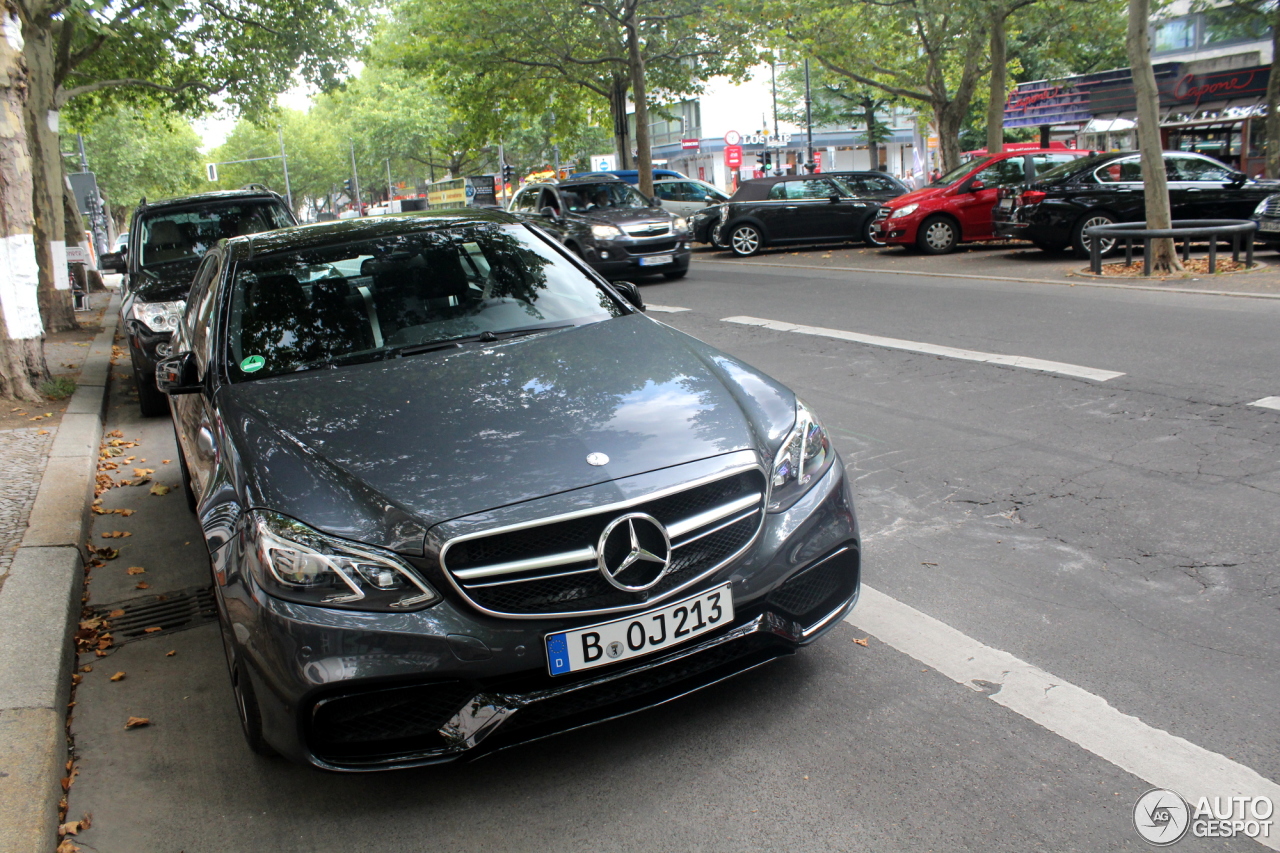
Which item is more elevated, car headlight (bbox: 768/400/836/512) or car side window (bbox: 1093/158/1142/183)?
car side window (bbox: 1093/158/1142/183)

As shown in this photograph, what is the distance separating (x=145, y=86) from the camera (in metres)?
22.8

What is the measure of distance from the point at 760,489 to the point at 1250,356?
6.45 meters

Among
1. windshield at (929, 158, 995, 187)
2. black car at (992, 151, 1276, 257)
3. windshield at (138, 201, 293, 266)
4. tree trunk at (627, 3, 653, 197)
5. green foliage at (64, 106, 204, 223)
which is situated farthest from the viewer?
green foliage at (64, 106, 204, 223)

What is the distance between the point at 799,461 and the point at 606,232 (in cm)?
1426

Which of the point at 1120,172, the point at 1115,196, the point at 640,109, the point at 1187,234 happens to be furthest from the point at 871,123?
the point at 1187,234

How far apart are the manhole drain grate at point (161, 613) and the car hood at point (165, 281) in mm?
4203

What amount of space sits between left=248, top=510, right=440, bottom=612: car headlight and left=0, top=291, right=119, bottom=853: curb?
3.18ft

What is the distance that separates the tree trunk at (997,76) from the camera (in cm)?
1941

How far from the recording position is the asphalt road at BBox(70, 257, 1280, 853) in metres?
2.80

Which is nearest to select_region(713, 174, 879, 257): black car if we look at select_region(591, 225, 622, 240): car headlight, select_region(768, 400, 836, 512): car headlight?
select_region(591, 225, 622, 240): car headlight

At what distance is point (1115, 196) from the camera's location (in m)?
15.6

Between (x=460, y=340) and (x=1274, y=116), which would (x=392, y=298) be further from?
(x=1274, y=116)

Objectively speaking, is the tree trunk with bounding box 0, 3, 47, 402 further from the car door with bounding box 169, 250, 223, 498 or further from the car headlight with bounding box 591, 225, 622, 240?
the car headlight with bounding box 591, 225, 622, 240

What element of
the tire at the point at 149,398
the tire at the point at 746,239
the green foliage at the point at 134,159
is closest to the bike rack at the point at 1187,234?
the tire at the point at 746,239
